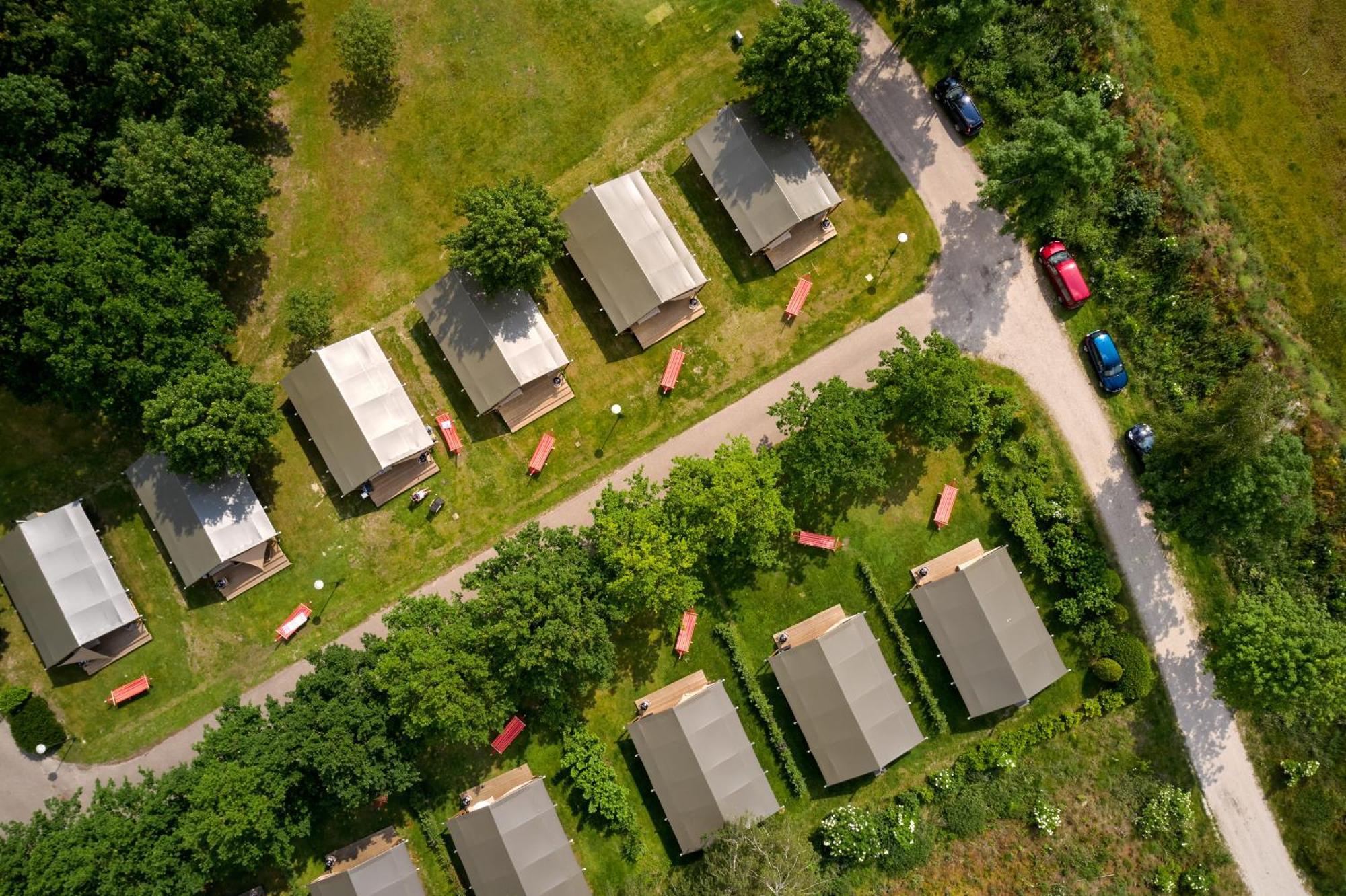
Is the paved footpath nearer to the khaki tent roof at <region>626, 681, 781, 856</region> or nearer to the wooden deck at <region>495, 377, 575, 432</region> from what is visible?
the wooden deck at <region>495, 377, 575, 432</region>

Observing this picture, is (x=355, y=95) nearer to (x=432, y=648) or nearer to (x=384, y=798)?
(x=432, y=648)

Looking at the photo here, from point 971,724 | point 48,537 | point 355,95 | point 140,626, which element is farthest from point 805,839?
point 355,95

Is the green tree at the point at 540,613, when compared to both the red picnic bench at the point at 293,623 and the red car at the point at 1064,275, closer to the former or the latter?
the red picnic bench at the point at 293,623

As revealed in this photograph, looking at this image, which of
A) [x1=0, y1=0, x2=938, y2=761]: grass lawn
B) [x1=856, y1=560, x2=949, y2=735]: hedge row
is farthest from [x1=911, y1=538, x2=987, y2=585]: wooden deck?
[x1=0, y1=0, x2=938, y2=761]: grass lawn

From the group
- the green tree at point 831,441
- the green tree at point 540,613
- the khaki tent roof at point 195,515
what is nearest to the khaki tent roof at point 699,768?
the green tree at point 540,613

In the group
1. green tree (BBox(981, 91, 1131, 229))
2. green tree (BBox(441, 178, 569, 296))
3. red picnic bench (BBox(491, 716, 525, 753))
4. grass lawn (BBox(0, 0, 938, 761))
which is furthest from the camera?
grass lawn (BBox(0, 0, 938, 761))

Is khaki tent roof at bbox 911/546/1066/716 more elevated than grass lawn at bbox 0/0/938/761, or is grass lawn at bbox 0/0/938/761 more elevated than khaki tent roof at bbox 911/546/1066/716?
grass lawn at bbox 0/0/938/761

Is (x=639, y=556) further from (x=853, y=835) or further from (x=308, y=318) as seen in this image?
(x=308, y=318)
